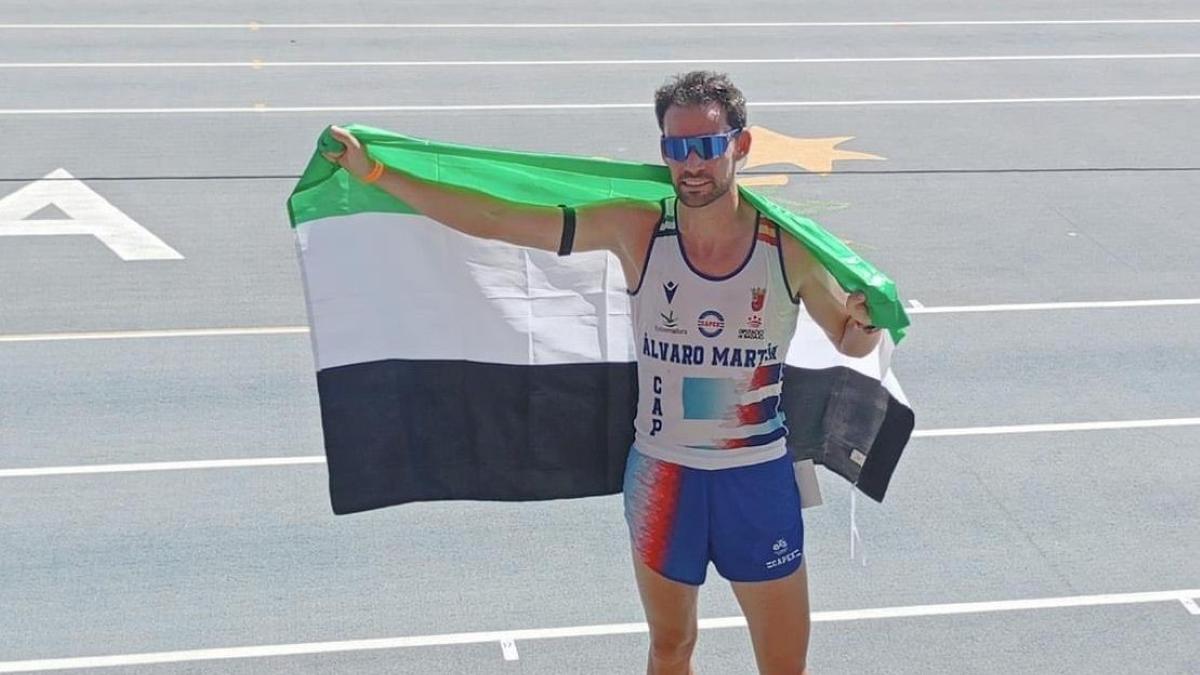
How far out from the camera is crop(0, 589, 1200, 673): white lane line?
7.17 meters

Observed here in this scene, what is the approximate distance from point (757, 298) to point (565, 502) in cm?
419

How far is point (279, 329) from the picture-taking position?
11.2 meters

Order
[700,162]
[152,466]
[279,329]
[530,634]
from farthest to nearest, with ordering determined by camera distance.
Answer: [279,329] < [152,466] < [530,634] < [700,162]

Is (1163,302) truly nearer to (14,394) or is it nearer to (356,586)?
(356,586)

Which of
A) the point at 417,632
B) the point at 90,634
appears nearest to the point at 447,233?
the point at 417,632

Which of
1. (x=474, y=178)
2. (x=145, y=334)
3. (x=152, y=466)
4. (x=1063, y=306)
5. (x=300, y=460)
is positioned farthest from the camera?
(x=1063, y=306)

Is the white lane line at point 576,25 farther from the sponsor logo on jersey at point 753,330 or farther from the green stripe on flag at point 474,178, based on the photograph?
the sponsor logo on jersey at point 753,330

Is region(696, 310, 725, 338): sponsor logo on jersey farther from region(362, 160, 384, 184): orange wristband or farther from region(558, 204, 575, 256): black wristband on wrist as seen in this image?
region(362, 160, 384, 184): orange wristband

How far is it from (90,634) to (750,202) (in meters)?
4.15

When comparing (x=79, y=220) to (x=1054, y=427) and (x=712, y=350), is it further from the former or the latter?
(x=712, y=350)

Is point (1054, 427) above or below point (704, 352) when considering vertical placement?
→ below

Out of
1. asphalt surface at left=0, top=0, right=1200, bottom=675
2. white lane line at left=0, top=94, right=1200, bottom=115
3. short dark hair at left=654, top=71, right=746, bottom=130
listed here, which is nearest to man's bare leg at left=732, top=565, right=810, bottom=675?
short dark hair at left=654, top=71, right=746, bottom=130

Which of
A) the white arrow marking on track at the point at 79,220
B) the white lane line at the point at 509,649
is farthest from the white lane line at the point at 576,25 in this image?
the white lane line at the point at 509,649

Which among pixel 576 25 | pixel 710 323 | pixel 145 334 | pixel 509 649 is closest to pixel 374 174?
pixel 710 323
